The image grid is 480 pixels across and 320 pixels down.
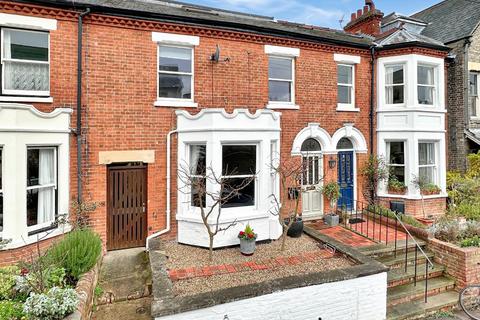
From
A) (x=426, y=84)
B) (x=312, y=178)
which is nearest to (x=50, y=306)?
(x=312, y=178)

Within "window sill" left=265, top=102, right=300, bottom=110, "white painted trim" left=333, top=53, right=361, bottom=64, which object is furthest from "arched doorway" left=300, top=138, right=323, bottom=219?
"white painted trim" left=333, top=53, right=361, bottom=64

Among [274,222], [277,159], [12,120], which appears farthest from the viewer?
[277,159]

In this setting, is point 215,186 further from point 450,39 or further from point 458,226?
point 450,39

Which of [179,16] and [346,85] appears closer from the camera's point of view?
[179,16]

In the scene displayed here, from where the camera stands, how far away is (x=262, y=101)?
9.65 metres

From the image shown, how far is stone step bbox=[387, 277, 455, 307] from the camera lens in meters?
6.34

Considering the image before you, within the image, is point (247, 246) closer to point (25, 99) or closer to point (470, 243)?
point (470, 243)

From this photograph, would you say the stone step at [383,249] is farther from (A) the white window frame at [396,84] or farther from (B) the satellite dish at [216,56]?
(B) the satellite dish at [216,56]

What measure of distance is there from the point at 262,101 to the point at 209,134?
113 inches

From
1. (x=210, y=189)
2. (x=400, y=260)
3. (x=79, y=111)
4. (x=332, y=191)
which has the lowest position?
(x=400, y=260)

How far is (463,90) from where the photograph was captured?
40.5 ft

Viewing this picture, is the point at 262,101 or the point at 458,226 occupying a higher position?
the point at 262,101

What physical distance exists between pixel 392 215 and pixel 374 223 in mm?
1158

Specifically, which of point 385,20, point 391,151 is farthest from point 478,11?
point 391,151
